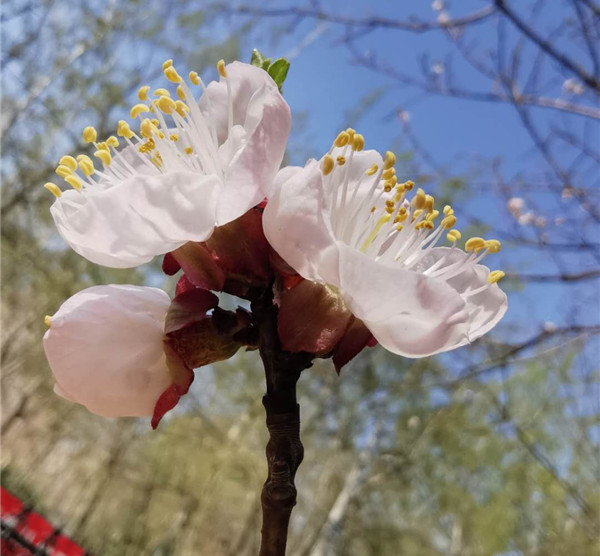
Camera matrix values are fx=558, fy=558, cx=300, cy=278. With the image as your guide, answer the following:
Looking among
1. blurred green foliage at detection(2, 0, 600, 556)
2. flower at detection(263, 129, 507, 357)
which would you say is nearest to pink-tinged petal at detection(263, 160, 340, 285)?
flower at detection(263, 129, 507, 357)

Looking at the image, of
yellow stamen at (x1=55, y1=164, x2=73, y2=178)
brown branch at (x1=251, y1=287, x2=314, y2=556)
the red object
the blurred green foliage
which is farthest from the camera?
the blurred green foliage

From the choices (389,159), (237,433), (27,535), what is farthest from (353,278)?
(237,433)

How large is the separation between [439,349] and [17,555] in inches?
34.3

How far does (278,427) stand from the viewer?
0.91ft

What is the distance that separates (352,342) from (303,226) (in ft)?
0.25

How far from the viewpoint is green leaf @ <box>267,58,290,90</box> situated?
0.37 metres

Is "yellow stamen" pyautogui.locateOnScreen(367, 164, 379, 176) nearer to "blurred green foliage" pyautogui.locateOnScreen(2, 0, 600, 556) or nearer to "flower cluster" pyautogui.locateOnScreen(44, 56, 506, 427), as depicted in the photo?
"flower cluster" pyautogui.locateOnScreen(44, 56, 506, 427)

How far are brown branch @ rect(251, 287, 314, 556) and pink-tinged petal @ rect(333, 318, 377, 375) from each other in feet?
0.06

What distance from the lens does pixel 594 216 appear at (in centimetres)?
145

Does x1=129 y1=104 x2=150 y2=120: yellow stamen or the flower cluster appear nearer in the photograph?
the flower cluster

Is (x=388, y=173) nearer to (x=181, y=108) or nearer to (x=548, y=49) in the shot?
(x=181, y=108)

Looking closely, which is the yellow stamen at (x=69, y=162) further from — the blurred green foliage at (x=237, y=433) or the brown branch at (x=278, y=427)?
the blurred green foliage at (x=237, y=433)

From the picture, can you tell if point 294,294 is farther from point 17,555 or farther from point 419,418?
point 419,418

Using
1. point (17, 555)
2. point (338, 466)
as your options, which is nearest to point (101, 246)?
point (17, 555)
